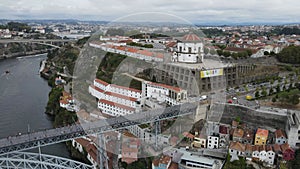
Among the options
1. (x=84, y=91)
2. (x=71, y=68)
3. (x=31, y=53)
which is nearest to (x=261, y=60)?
(x=84, y=91)

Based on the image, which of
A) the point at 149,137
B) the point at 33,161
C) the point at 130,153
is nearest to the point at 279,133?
the point at 149,137

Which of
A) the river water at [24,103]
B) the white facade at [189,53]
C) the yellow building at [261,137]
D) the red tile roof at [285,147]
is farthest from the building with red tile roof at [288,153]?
the river water at [24,103]

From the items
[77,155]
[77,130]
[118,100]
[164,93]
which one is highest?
[164,93]

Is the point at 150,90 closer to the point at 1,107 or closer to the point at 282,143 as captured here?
the point at 282,143

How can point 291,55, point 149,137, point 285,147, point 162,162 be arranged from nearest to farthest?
point 162,162 < point 285,147 < point 149,137 < point 291,55

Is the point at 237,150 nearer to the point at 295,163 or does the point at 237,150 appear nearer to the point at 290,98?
the point at 295,163

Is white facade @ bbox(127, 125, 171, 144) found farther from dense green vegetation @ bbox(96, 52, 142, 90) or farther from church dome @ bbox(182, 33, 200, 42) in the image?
church dome @ bbox(182, 33, 200, 42)
